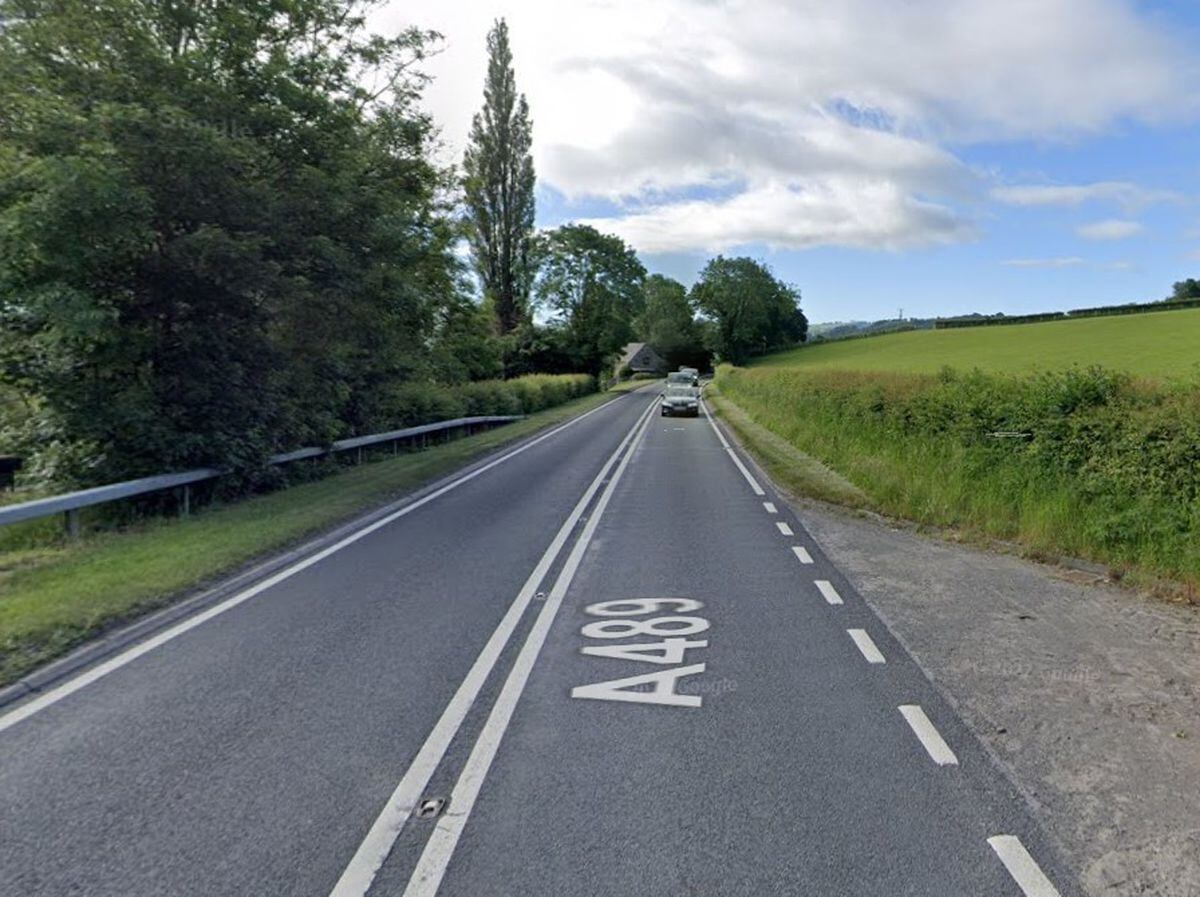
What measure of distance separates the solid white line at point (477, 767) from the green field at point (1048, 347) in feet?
99.4

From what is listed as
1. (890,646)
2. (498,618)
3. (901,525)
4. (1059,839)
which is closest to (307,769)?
(498,618)

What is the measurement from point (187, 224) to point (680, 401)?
28227 mm

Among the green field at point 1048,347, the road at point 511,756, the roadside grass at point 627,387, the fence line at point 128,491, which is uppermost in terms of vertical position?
the green field at point 1048,347

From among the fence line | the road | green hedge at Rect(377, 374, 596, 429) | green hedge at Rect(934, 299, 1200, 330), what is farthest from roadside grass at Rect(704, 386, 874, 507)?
green hedge at Rect(934, 299, 1200, 330)

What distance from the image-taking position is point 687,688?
4.93 m

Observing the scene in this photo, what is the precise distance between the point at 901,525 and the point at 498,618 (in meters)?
6.92

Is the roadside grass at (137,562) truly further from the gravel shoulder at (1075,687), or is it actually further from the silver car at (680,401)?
the silver car at (680,401)

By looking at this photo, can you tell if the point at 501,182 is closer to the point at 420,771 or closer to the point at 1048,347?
the point at 1048,347

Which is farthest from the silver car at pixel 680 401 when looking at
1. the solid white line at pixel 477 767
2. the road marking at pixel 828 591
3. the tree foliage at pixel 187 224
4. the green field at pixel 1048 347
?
the solid white line at pixel 477 767

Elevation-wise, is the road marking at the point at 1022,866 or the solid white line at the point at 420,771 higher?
the solid white line at the point at 420,771

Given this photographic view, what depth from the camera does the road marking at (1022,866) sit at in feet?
9.71

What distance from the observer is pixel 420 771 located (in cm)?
385

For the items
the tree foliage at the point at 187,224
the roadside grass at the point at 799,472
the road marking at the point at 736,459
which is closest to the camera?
the tree foliage at the point at 187,224

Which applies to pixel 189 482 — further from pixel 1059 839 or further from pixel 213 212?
pixel 1059 839
